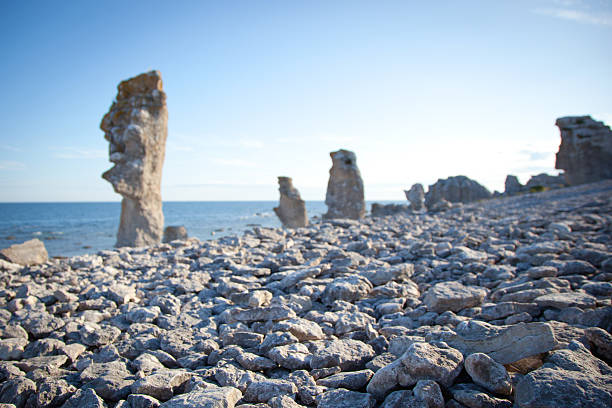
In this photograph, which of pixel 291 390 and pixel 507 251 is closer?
pixel 291 390

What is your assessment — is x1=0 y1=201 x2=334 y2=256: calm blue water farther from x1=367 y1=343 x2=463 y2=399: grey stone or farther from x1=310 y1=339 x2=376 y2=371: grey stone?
x1=367 y1=343 x2=463 y2=399: grey stone

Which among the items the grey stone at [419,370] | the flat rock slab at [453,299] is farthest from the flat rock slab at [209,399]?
the flat rock slab at [453,299]

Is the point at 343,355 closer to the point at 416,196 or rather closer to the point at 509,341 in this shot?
the point at 509,341

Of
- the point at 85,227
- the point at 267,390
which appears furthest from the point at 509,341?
the point at 85,227

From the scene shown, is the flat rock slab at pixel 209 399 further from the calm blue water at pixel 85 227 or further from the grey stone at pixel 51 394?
the calm blue water at pixel 85 227

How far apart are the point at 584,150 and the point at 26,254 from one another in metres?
32.9

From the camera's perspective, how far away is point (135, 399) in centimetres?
174

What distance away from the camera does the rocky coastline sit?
1.60m

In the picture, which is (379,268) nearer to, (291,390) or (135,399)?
(291,390)

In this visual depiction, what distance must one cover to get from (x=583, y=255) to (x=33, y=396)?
5.43m

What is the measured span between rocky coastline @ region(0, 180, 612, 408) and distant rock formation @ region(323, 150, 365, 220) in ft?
41.1

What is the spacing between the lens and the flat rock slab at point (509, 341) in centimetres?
172

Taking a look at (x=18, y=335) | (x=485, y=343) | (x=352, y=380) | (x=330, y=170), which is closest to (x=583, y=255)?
(x=485, y=343)

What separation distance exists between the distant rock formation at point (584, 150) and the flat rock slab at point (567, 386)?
30.7 meters
